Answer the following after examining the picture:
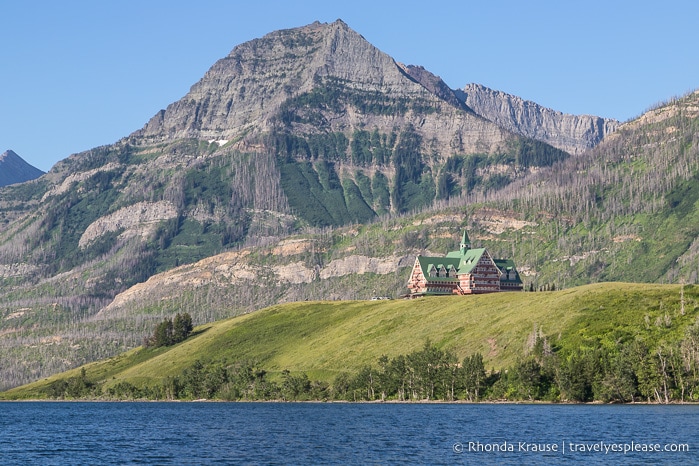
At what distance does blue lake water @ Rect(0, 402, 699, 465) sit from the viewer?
12475 centimetres

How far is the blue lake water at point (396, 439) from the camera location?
12475 cm

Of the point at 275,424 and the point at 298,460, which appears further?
the point at 275,424

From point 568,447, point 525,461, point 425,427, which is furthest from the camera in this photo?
point 425,427

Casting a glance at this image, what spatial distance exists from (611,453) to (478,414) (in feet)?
199

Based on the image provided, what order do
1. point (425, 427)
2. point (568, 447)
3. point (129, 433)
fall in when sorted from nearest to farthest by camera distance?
1. point (568, 447)
2. point (425, 427)
3. point (129, 433)

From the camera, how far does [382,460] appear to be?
123 meters

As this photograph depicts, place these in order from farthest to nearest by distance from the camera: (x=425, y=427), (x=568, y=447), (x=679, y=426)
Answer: (x=425, y=427), (x=679, y=426), (x=568, y=447)

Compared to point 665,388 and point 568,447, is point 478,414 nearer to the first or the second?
point 665,388

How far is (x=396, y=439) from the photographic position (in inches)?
5728

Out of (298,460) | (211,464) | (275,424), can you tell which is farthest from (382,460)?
(275,424)

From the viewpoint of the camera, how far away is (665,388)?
191375mm

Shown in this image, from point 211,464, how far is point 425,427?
47.7 metres

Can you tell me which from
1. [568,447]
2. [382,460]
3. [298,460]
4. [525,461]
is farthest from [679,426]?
[298,460]

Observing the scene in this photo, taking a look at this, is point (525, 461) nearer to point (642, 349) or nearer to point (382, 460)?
point (382, 460)
